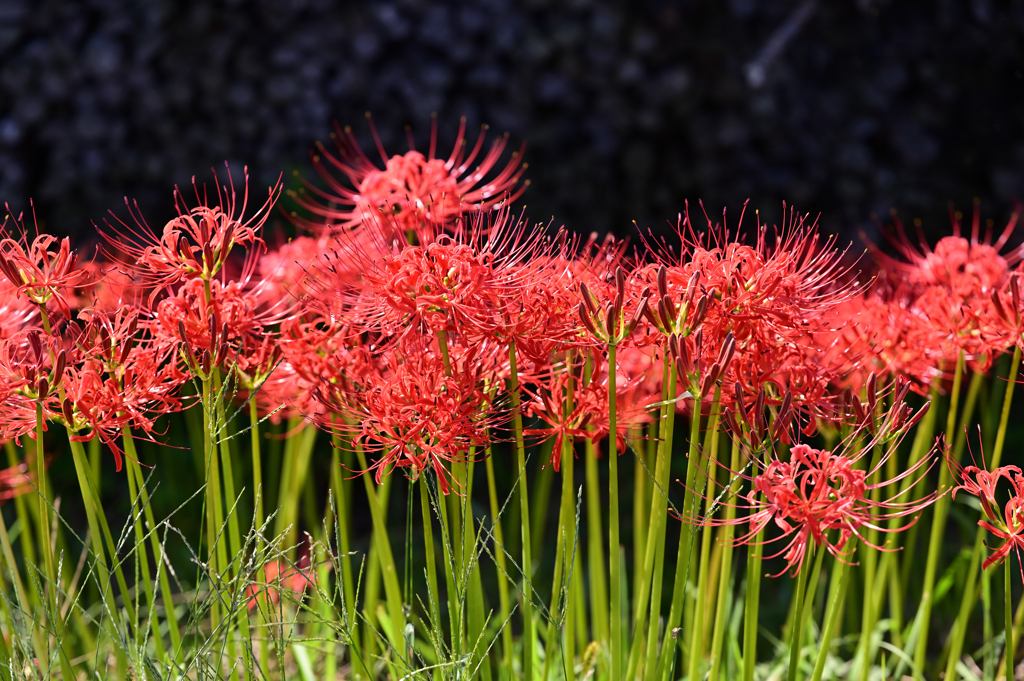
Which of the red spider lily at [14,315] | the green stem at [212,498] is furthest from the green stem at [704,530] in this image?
the red spider lily at [14,315]

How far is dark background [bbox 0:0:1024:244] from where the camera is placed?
4.12 m

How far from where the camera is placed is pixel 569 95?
13.6ft

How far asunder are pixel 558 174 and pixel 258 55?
149cm

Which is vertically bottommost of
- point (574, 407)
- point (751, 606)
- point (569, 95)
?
point (751, 606)

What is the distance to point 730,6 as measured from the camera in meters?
4.05

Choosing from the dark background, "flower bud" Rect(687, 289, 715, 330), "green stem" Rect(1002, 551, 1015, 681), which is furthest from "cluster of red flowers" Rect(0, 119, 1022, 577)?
the dark background

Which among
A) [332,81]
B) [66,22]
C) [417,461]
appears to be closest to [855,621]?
[417,461]

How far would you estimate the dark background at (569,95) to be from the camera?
4.12m

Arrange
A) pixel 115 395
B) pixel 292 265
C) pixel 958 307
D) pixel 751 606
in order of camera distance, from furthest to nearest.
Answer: pixel 292 265 → pixel 958 307 → pixel 751 606 → pixel 115 395

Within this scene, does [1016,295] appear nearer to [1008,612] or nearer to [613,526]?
[1008,612]

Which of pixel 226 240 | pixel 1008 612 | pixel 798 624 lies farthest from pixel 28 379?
pixel 1008 612

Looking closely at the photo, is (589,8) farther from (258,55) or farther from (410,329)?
(410,329)

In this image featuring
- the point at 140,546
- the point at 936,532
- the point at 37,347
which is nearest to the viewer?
the point at 37,347

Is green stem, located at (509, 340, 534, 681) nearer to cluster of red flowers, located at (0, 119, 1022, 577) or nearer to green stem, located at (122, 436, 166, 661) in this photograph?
cluster of red flowers, located at (0, 119, 1022, 577)
